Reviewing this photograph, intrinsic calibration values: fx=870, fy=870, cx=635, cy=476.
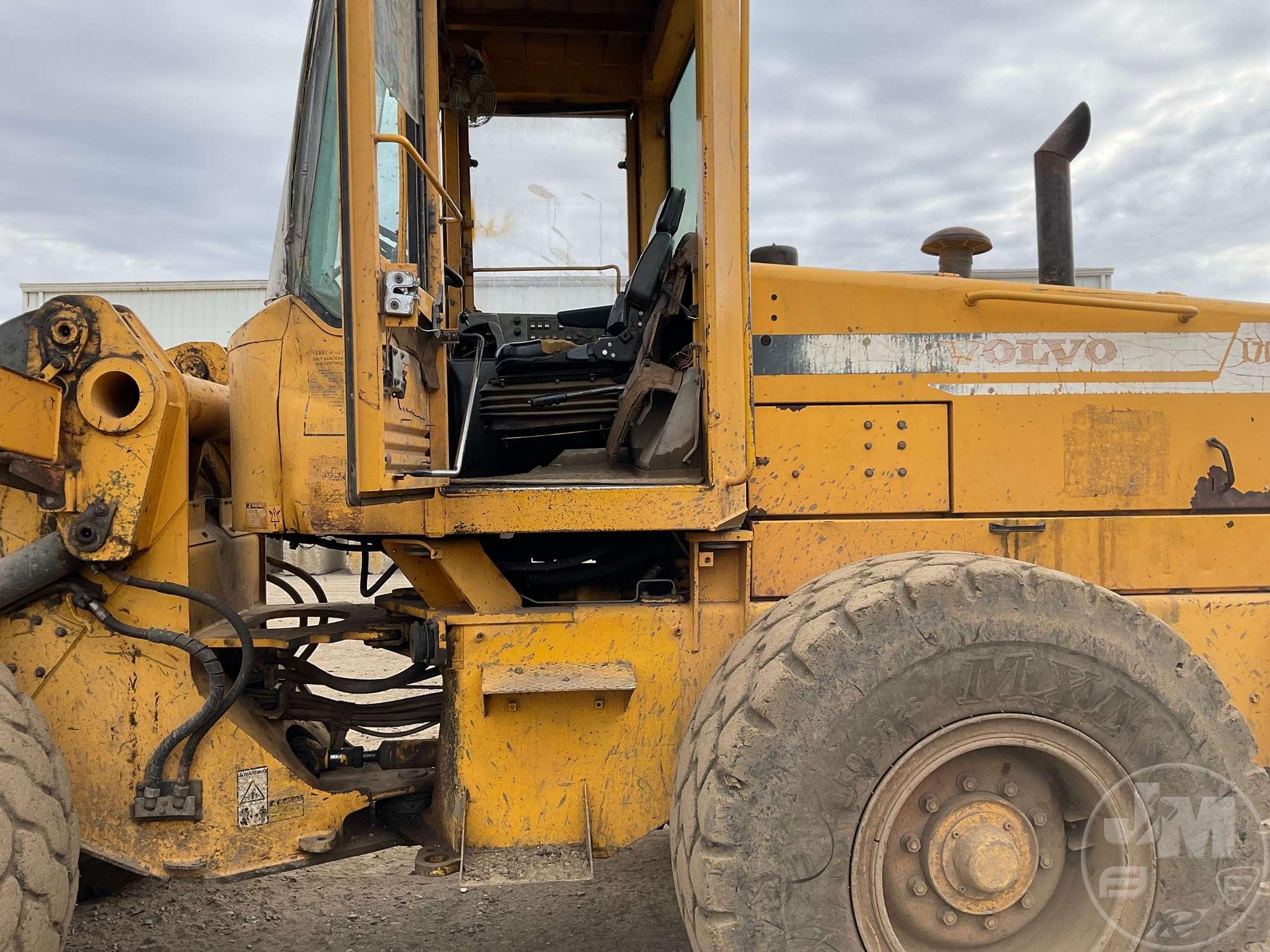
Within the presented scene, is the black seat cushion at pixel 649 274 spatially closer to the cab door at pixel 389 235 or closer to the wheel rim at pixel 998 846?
the cab door at pixel 389 235

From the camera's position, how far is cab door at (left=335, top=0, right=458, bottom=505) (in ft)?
6.59

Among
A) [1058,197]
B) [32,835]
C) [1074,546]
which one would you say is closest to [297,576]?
[32,835]

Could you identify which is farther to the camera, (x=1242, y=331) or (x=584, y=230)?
(x=584, y=230)

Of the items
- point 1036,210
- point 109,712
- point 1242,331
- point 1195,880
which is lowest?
point 1195,880

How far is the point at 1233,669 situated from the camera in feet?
8.39

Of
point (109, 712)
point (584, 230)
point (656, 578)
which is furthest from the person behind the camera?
point (584, 230)

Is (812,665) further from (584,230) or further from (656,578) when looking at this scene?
(584,230)

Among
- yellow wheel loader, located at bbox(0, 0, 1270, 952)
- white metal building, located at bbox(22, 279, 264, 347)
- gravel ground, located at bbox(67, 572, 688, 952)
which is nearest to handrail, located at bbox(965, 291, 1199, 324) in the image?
yellow wheel loader, located at bbox(0, 0, 1270, 952)

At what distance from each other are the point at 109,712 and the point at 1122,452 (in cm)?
297

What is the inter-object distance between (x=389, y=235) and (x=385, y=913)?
8.20 ft


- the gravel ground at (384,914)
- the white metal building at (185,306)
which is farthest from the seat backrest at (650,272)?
the white metal building at (185,306)

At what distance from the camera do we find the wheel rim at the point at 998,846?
2010mm

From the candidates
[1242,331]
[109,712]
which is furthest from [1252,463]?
[109,712]

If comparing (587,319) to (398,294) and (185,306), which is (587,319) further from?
(185,306)
